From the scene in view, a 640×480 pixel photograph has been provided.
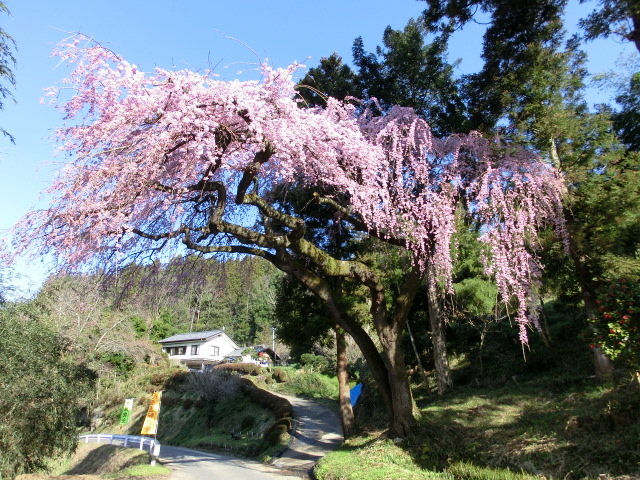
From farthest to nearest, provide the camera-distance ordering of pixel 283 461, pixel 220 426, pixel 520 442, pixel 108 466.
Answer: pixel 220 426
pixel 108 466
pixel 283 461
pixel 520 442

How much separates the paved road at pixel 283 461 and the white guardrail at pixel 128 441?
885mm

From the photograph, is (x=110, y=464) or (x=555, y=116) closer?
(x=555, y=116)

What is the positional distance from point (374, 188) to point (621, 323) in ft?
14.9

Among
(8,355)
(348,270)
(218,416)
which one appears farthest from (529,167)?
(218,416)

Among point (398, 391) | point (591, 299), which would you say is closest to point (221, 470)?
point (398, 391)

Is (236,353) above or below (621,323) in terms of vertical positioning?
below

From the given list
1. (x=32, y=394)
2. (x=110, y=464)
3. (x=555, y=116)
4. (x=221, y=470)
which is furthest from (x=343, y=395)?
(x=555, y=116)

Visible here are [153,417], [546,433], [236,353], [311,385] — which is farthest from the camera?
[236,353]

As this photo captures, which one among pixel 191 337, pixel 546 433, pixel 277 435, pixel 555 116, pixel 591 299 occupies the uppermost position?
pixel 555 116

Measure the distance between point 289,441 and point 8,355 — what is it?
1112 cm

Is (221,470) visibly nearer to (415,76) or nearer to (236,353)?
(415,76)

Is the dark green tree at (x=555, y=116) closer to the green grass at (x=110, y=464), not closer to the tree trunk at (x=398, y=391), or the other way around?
the tree trunk at (x=398, y=391)

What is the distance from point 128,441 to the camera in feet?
57.1

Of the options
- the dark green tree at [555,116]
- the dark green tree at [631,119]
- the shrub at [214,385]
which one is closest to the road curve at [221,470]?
the dark green tree at [555,116]
